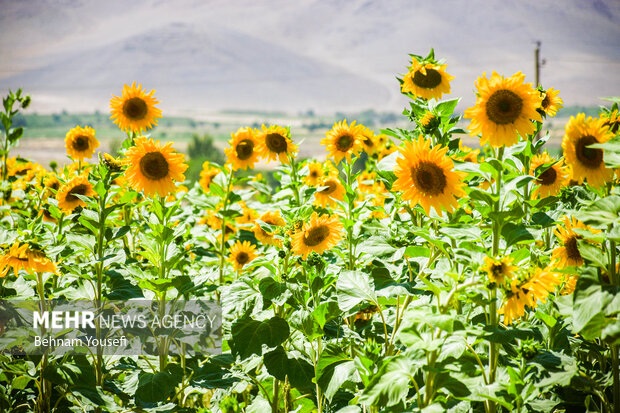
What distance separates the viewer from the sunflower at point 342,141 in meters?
2.78

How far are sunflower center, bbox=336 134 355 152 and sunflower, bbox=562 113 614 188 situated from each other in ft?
4.81

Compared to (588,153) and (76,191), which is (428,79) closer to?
(588,153)

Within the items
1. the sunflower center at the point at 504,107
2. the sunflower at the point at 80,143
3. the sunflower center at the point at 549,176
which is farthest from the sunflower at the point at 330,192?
the sunflower at the point at 80,143

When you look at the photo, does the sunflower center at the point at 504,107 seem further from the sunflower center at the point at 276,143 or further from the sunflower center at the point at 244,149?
the sunflower center at the point at 244,149

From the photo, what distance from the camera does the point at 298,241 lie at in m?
1.93

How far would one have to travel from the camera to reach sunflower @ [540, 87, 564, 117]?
208cm

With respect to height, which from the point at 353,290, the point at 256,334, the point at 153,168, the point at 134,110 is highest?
the point at 134,110

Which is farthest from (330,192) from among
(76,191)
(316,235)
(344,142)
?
(76,191)

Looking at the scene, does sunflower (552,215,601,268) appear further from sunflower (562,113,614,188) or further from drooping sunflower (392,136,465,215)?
drooping sunflower (392,136,465,215)

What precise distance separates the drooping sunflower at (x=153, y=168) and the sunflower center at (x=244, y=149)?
2.39ft

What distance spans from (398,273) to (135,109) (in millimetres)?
1738

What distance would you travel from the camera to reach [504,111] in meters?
1.48

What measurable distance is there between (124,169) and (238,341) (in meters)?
0.98

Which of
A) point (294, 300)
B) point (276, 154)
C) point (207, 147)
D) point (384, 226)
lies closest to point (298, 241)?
point (294, 300)
